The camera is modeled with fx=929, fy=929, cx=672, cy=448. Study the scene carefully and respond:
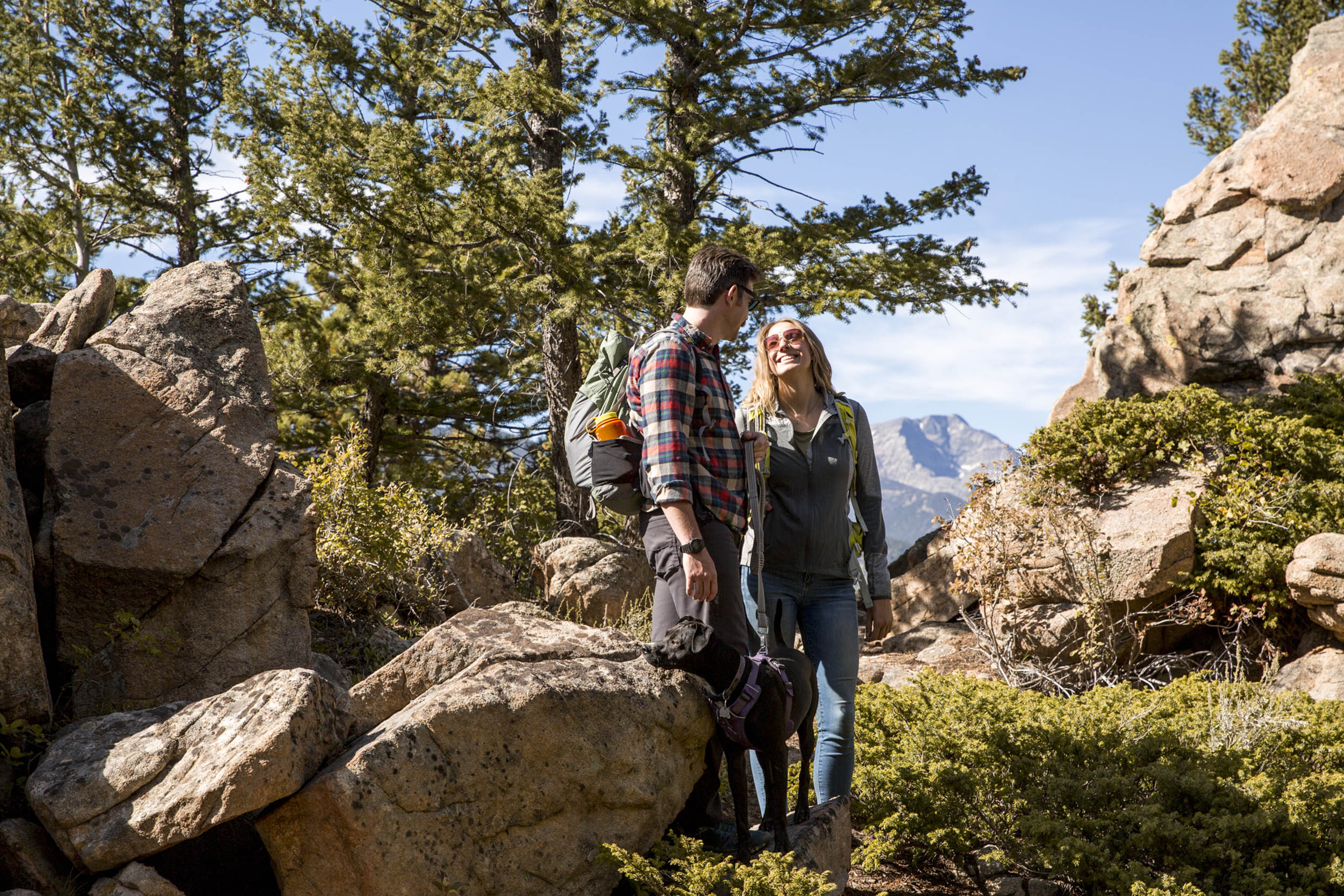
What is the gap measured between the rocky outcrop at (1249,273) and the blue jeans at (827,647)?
8.34 meters

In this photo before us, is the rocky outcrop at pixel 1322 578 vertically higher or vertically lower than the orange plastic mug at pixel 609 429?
lower

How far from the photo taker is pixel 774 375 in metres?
4.03

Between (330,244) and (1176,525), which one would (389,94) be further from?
(1176,525)

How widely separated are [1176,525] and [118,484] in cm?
743

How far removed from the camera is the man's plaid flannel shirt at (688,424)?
3105mm

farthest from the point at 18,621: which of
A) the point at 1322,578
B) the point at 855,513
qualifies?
the point at 1322,578

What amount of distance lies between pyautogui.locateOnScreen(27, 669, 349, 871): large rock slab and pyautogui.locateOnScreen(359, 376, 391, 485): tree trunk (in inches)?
353

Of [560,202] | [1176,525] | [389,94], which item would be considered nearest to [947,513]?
[1176,525]

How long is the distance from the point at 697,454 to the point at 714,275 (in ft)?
2.19

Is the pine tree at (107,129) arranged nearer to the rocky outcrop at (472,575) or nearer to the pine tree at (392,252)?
the pine tree at (392,252)

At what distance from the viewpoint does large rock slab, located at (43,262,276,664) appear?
Answer: 4.25 meters

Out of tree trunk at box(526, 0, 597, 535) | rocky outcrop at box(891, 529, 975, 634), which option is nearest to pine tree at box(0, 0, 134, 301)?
tree trunk at box(526, 0, 597, 535)

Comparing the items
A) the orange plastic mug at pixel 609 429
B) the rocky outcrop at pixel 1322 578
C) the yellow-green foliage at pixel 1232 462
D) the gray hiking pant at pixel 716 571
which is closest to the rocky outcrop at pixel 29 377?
the orange plastic mug at pixel 609 429

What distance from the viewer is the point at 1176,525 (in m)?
7.55
